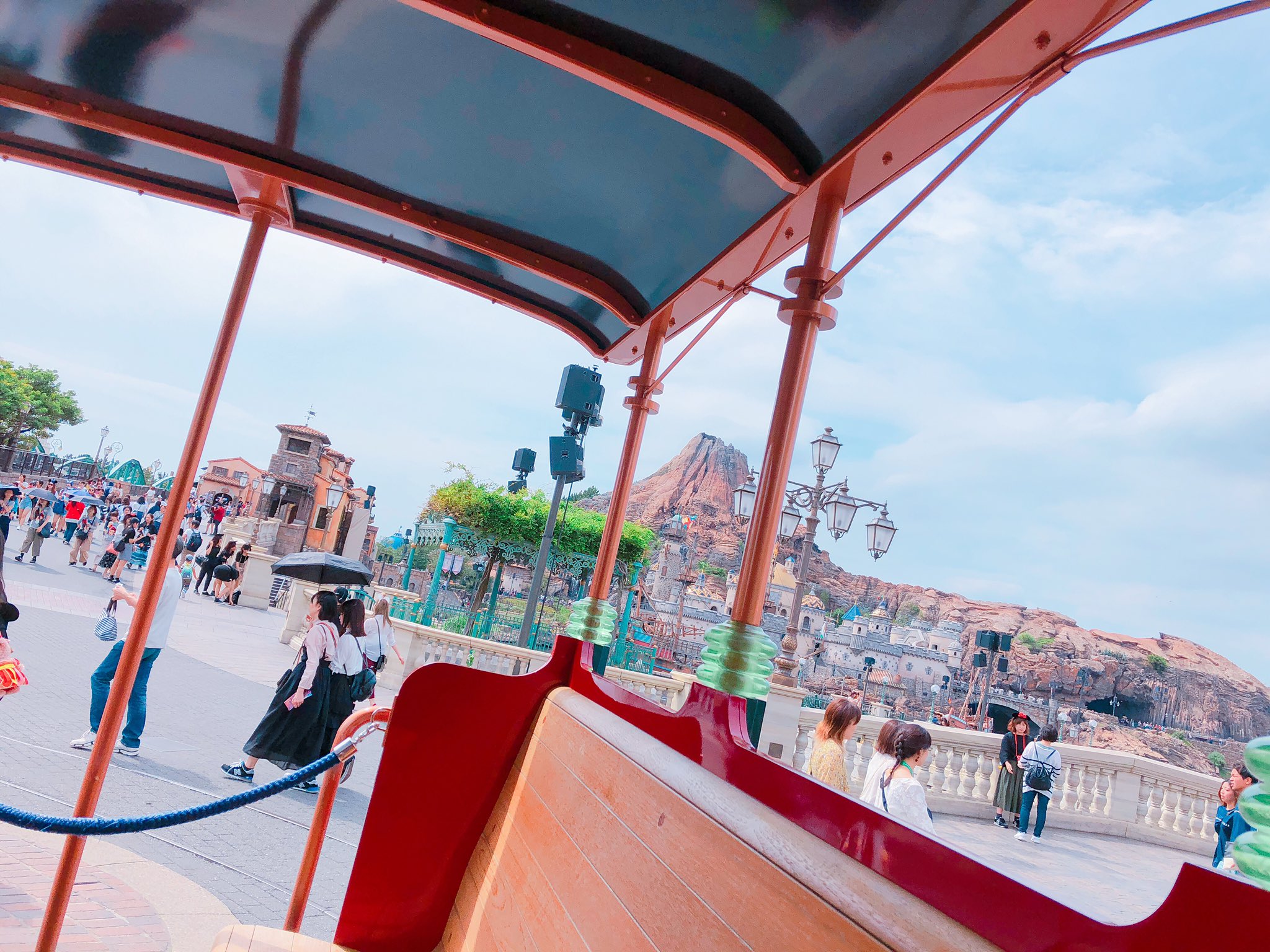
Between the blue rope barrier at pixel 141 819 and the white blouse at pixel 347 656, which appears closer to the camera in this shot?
the blue rope barrier at pixel 141 819

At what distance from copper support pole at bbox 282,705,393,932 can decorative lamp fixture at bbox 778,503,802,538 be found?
21.7 feet

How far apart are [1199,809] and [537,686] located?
31.0ft

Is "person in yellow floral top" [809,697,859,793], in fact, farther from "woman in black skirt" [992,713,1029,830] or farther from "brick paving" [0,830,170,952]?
"woman in black skirt" [992,713,1029,830]

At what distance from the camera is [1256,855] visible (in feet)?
2.72

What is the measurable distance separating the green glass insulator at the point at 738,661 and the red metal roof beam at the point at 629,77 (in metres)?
1.14

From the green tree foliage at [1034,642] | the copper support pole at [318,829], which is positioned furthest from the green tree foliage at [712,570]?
the copper support pole at [318,829]

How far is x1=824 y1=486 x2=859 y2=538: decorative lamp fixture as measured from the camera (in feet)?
26.6

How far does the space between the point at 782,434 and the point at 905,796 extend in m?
1.94

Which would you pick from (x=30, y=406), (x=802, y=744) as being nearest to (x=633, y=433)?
(x=802, y=744)

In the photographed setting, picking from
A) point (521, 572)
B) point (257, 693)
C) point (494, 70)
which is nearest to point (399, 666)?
point (257, 693)

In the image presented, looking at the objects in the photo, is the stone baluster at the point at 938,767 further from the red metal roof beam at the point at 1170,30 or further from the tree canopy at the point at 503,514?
the tree canopy at the point at 503,514

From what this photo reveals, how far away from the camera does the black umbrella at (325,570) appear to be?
30.9ft

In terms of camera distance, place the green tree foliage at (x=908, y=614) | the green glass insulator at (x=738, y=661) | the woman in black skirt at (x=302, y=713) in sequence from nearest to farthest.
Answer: the green glass insulator at (x=738, y=661), the woman in black skirt at (x=302, y=713), the green tree foliage at (x=908, y=614)

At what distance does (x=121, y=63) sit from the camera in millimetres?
2340
